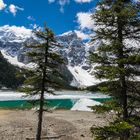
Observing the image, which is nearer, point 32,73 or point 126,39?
point 126,39

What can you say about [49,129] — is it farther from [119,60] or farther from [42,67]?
[119,60]

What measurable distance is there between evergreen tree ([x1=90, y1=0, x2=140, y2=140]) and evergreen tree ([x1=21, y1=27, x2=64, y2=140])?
9.56 m

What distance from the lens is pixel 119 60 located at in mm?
18844

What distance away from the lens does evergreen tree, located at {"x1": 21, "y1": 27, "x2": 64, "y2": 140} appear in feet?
95.6

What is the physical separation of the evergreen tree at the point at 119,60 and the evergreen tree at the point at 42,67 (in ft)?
31.4

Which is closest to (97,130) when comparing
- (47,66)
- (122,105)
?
(122,105)

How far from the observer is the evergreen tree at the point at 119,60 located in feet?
61.3

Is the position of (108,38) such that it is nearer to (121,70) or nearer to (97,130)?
(121,70)

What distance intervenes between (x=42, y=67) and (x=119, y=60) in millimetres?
11684

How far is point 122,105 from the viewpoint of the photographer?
762 inches

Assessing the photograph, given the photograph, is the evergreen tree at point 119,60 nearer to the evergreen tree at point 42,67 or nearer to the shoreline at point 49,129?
the evergreen tree at point 42,67

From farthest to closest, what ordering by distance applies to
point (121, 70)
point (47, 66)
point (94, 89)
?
point (47, 66) → point (94, 89) → point (121, 70)

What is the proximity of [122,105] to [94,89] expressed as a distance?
1.80 metres

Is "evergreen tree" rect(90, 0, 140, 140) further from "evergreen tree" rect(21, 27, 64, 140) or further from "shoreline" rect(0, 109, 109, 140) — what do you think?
"shoreline" rect(0, 109, 109, 140)
